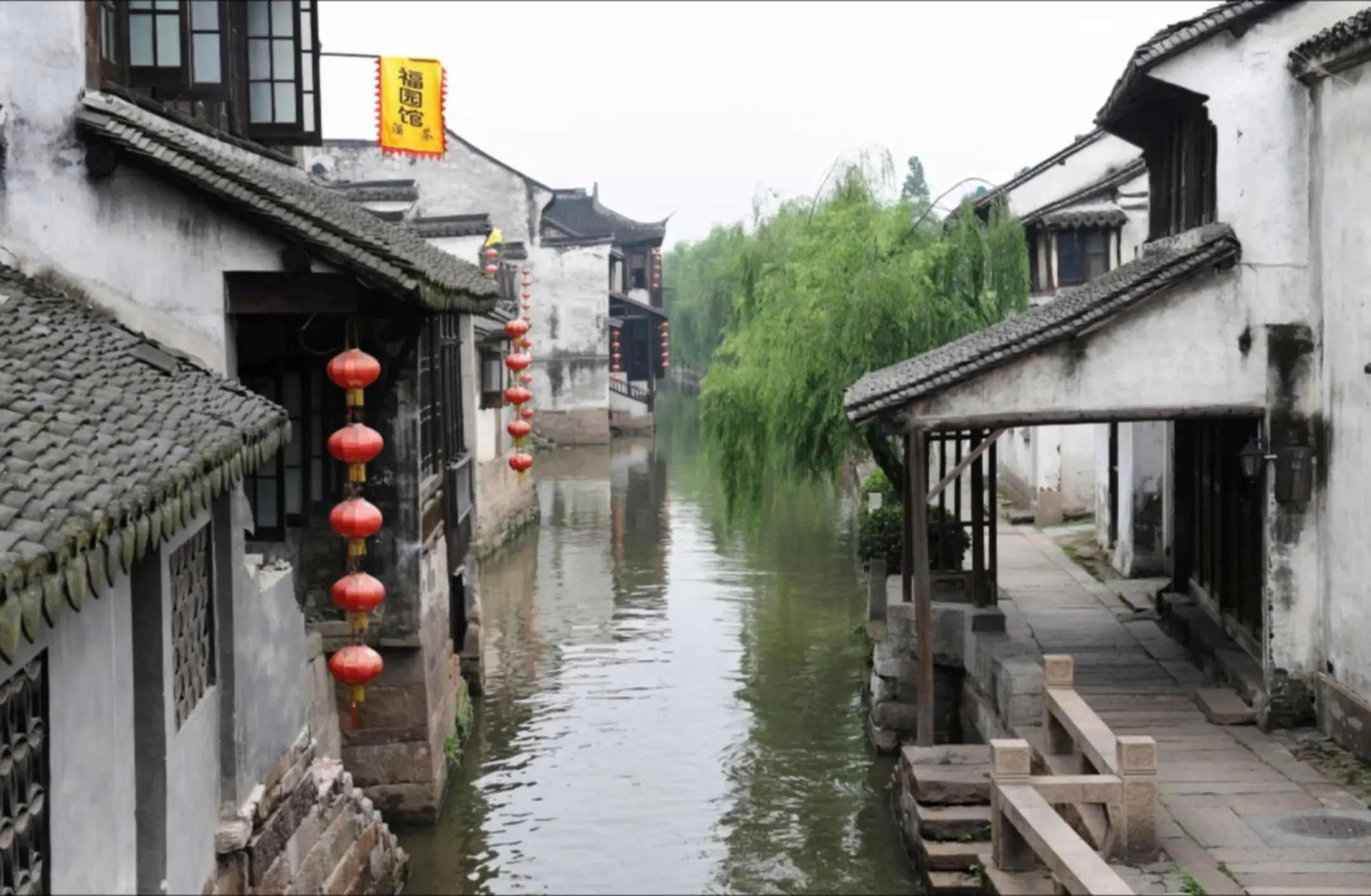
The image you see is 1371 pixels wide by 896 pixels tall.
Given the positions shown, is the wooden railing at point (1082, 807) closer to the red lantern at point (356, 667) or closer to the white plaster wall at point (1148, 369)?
the white plaster wall at point (1148, 369)

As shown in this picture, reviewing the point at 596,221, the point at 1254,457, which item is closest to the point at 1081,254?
the point at 1254,457

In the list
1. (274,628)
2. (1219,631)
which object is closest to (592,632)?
(1219,631)

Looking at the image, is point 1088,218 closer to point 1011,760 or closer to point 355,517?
Result: point 1011,760

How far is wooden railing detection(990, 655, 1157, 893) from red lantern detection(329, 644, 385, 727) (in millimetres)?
4749

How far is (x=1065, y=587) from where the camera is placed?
70.1 feet

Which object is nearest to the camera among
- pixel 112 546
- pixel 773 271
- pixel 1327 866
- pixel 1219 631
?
pixel 112 546

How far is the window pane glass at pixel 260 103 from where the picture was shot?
15.8 meters

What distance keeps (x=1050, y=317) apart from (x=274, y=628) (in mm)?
7852

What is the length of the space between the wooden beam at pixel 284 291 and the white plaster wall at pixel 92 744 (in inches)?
190

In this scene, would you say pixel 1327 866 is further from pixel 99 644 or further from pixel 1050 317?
pixel 99 644

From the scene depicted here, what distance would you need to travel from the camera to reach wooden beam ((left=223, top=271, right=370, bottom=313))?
40.7 ft

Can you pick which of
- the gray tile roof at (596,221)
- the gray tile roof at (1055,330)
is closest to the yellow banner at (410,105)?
the gray tile roof at (1055,330)

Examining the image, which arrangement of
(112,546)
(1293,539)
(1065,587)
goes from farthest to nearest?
(1065,587), (1293,539), (112,546)

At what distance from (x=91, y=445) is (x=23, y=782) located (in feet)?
4.96
